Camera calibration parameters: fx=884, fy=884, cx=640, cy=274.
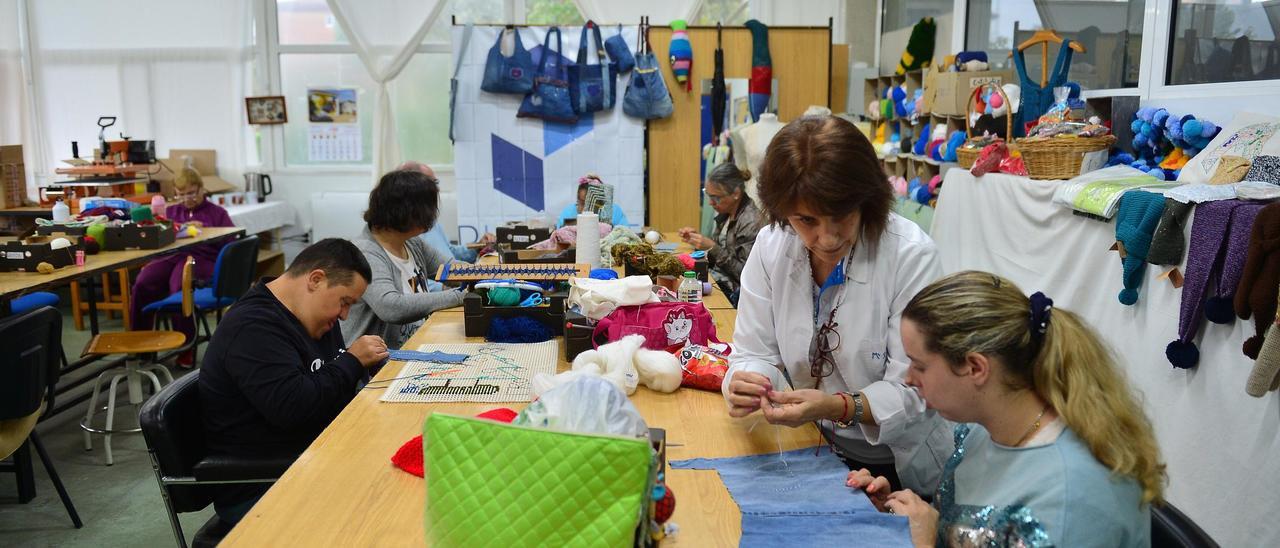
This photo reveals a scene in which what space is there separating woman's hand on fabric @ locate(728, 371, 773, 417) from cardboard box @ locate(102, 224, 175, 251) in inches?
167

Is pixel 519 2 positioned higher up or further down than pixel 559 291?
higher up

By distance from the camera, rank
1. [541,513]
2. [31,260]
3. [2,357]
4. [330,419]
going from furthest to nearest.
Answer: [31,260] < [2,357] < [330,419] < [541,513]

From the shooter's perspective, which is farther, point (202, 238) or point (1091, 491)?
point (202, 238)

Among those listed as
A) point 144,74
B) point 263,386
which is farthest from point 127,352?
point 144,74

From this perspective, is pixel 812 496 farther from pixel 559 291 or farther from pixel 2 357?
pixel 2 357

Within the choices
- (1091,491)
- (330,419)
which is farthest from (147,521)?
(1091,491)

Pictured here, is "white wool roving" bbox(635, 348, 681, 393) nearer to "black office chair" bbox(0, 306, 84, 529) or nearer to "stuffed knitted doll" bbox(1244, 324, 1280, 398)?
"stuffed knitted doll" bbox(1244, 324, 1280, 398)

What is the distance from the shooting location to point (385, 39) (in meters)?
7.61

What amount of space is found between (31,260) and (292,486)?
340 cm

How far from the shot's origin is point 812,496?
1.59 metres

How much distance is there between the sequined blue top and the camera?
1.25m

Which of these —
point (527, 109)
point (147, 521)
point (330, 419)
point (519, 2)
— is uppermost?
point (519, 2)

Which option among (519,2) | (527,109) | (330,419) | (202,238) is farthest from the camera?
(519,2)

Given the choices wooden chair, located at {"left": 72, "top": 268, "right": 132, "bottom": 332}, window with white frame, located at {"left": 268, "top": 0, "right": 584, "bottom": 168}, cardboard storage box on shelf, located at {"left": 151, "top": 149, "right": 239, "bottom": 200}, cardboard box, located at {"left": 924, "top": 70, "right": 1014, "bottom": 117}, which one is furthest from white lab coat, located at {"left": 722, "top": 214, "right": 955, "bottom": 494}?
cardboard storage box on shelf, located at {"left": 151, "top": 149, "right": 239, "bottom": 200}
